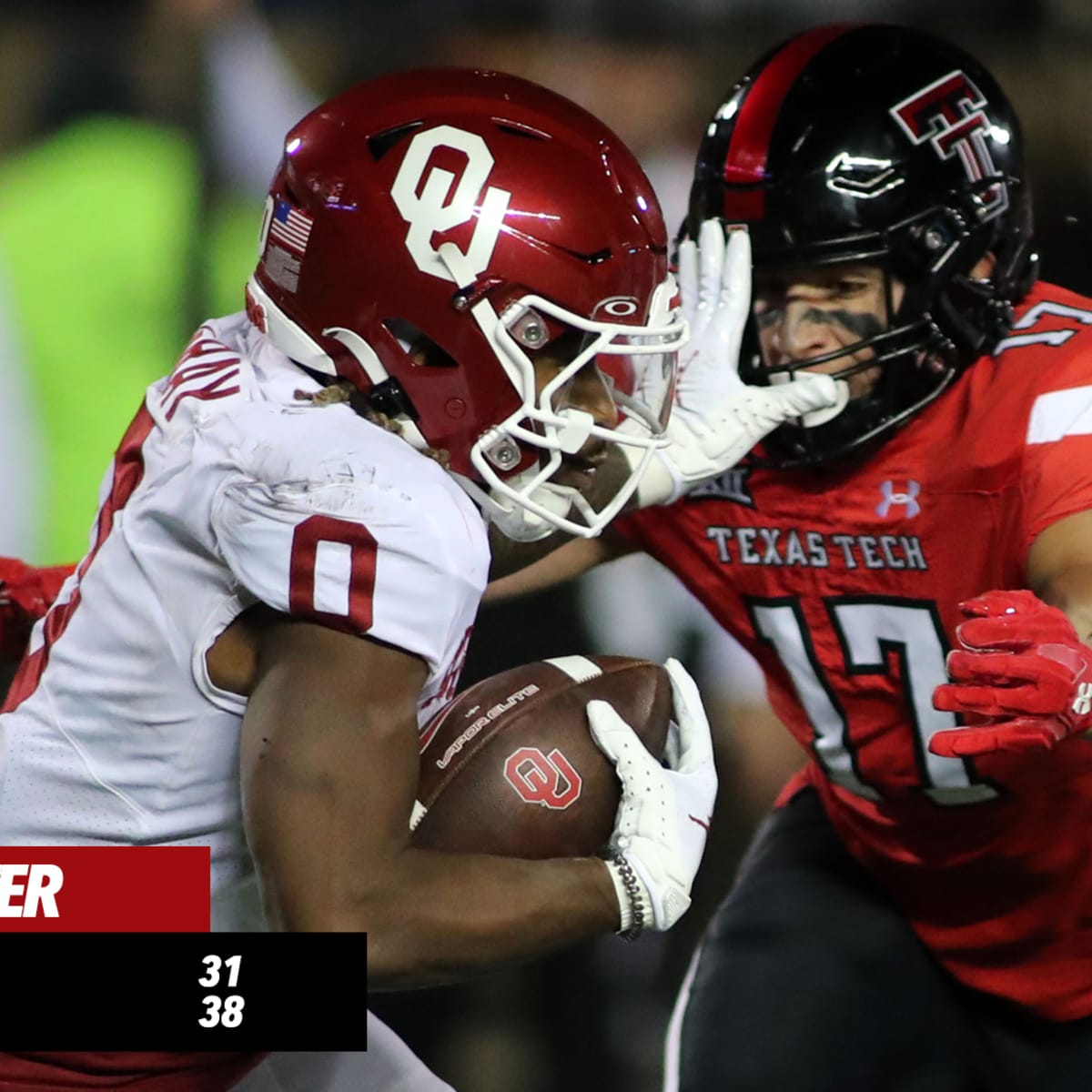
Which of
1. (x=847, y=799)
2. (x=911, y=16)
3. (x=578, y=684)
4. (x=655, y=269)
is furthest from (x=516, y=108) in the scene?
(x=911, y=16)

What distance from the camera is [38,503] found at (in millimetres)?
3121

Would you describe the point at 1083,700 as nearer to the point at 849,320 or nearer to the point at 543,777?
the point at 543,777

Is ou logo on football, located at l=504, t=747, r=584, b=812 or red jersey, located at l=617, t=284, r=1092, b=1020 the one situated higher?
ou logo on football, located at l=504, t=747, r=584, b=812

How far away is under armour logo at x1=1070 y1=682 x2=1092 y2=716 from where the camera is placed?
5.15 feet

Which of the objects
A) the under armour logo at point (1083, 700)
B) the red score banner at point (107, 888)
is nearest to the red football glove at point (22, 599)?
the red score banner at point (107, 888)

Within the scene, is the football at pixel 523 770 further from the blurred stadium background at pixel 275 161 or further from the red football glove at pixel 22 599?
the blurred stadium background at pixel 275 161

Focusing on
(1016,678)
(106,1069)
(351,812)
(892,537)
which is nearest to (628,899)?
(351,812)

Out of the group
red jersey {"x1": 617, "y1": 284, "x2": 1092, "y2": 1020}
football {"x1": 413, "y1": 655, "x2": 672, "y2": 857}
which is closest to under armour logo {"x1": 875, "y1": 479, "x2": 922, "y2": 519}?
red jersey {"x1": 617, "y1": 284, "x2": 1092, "y2": 1020}

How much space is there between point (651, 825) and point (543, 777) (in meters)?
0.11

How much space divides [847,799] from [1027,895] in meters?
0.26

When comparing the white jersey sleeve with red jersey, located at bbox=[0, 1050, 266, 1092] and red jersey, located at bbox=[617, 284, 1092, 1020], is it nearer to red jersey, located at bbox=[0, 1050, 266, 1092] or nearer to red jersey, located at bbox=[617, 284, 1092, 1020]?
red jersey, located at bbox=[0, 1050, 266, 1092]

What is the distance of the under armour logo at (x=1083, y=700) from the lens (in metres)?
1.57

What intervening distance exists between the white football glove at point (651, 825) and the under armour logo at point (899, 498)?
1.90 feet

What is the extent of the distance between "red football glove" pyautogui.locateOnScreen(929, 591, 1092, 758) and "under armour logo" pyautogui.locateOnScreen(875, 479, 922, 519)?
0.50 metres
